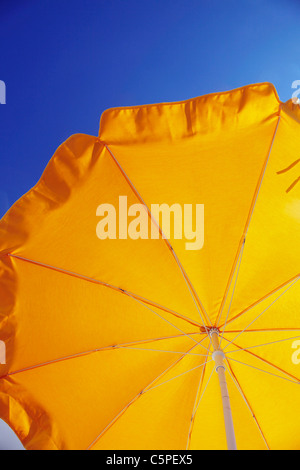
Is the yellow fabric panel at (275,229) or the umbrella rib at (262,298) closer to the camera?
the yellow fabric panel at (275,229)

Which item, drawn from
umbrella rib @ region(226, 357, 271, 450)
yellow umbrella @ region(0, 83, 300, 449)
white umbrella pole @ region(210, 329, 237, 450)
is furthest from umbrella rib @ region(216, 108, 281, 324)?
umbrella rib @ region(226, 357, 271, 450)

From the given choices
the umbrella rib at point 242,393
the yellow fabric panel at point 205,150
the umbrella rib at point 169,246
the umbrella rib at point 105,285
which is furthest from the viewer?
the umbrella rib at point 242,393

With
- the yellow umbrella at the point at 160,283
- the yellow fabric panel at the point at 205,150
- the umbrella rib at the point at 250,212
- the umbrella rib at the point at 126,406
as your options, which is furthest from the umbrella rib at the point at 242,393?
the yellow fabric panel at the point at 205,150

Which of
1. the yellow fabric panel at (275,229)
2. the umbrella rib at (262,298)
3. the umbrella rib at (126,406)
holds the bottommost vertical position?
the umbrella rib at (126,406)

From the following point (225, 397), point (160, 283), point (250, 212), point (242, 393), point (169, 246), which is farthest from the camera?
point (242, 393)

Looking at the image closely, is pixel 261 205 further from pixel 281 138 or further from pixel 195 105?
pixel 195 105

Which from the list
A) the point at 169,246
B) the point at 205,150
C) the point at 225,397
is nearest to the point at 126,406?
the point at 225,397

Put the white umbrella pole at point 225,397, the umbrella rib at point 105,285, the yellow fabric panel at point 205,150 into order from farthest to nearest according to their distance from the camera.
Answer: the umbrella rib at point 105,285
the yellow fabric panel at point 205,150
the white umbrella pole at point 225,397

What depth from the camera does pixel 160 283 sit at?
241cm

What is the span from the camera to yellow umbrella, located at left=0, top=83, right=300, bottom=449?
1.95 m

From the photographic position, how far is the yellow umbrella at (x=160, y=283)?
1954 millimetres

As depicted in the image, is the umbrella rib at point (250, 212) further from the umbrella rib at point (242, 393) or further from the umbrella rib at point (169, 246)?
the umbrella rib at point (242, 393)

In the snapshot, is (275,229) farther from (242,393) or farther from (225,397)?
(242,393)

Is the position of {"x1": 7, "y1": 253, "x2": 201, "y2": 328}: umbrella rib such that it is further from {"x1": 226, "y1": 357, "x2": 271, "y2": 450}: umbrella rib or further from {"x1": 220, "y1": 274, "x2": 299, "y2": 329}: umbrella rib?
{"x1": 226, "y1": 357, "x2": 271, "y2": 450}: umbrella rib
